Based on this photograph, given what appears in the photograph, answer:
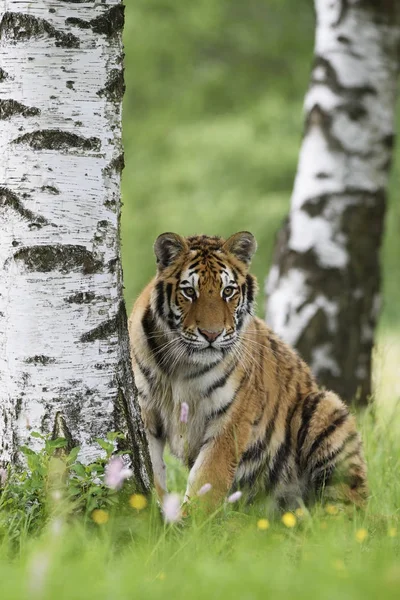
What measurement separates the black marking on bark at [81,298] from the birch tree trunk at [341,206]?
128 inches

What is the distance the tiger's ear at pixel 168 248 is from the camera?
14.3 feet

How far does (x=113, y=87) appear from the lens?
11.9 feet

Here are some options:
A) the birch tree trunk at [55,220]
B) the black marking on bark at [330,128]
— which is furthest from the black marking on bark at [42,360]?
the black marking on bark at [330,128]

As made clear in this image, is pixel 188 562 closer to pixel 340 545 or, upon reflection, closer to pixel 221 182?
pixel 340 545

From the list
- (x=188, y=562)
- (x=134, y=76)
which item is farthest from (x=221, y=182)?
(x=188, y=562)

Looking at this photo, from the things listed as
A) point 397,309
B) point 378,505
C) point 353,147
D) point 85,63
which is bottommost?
point 397,309

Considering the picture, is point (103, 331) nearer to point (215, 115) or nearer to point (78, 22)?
point (78, 22)

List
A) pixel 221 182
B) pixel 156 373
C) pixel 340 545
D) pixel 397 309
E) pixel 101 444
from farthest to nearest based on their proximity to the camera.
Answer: pixel 397 309 → pixel 221 182 → pixel 156 373 → pixel 101 444 → pixel 340 545

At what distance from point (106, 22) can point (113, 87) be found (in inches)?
9.5

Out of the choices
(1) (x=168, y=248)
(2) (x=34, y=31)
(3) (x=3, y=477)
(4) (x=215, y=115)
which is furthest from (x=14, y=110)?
(4) (x=215, y=115)

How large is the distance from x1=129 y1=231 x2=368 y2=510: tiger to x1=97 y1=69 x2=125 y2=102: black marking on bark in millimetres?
865

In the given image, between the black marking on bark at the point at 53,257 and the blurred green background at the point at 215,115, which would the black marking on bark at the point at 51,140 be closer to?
the black marking on bark at the point at 53,257

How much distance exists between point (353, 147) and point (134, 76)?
8.59 meters

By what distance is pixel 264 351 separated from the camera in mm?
4695
